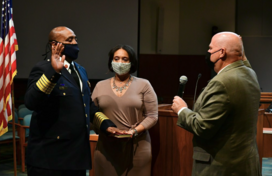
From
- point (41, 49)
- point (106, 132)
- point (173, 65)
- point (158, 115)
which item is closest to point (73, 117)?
point (106, 132)

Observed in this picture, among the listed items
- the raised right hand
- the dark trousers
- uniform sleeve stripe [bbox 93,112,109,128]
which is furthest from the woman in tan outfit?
the raised right hand

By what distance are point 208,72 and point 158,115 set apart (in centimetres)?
611

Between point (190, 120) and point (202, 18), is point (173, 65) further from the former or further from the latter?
point (190, 120)

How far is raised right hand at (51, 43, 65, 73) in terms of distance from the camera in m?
2.01

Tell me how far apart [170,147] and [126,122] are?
0.55 meters

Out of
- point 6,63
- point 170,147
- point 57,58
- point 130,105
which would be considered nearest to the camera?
point 57,58

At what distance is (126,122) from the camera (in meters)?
2.83

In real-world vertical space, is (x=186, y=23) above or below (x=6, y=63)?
above

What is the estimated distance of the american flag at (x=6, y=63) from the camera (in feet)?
11.8

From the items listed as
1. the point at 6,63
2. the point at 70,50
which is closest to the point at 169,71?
the point at 6,63

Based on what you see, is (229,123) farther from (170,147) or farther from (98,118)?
(170,147)

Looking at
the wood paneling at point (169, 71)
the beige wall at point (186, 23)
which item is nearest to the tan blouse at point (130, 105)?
the wood paneling at point (169, 71)

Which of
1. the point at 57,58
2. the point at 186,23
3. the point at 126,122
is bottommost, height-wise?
Result: the point at 126,122

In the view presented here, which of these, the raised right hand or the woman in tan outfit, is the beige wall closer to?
the woman in tan outfit
